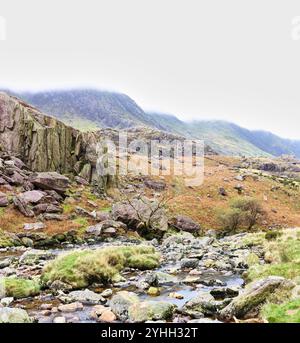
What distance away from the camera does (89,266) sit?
23547 mm

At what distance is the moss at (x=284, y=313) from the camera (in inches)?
511

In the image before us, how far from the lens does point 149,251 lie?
1284 inches

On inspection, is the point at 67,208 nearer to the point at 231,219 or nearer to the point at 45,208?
the point at 45,208

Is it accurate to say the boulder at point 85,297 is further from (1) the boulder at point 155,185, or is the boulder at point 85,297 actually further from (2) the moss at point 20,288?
(1) the boulder at point 155,185

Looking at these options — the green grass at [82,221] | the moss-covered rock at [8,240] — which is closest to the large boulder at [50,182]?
the green grass at [82,221]

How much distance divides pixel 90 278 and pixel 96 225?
26497 mm

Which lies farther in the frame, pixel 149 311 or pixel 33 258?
pixel 33 258

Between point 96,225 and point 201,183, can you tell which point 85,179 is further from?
point 201,183

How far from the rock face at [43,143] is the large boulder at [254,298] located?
50.3 m

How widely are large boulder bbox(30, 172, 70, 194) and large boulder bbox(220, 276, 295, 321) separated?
42346mm

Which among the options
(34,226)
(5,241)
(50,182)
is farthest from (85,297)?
(50,182)

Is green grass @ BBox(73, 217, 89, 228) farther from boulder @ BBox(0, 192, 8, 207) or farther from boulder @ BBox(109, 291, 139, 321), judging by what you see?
boulder @ BBox(109, 291, 139, 321)

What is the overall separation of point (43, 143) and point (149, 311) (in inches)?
2062
